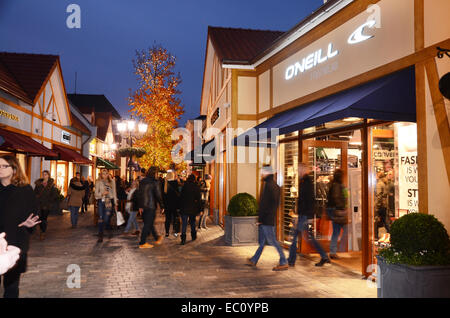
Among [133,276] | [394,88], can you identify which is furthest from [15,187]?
[394,88]

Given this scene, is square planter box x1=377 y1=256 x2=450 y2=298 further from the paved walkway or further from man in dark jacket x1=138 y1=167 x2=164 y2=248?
man in dark jacket x1=138 y1=167 x2=164 y2=248

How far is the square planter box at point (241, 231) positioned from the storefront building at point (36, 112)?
760cm

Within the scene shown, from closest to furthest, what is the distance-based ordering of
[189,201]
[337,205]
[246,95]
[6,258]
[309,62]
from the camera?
1. [6,258]
2. [337,205]
3. [309,62]
4. [189,201]
5. [246,95]

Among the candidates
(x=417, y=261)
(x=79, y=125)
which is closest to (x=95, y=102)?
(x=79, y=125)

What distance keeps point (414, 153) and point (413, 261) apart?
9.09ft

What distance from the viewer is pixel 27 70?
18.3 meters

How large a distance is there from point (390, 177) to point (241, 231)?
13.3 feet

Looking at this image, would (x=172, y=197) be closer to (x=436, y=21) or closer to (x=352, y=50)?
(x=352, y=50)

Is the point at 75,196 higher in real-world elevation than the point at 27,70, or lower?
lower

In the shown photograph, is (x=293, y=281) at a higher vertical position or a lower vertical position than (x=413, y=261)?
lower

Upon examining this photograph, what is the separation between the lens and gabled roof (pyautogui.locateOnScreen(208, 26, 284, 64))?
13214 millimetres

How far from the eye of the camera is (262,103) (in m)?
11.0

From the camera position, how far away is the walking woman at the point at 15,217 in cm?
359
